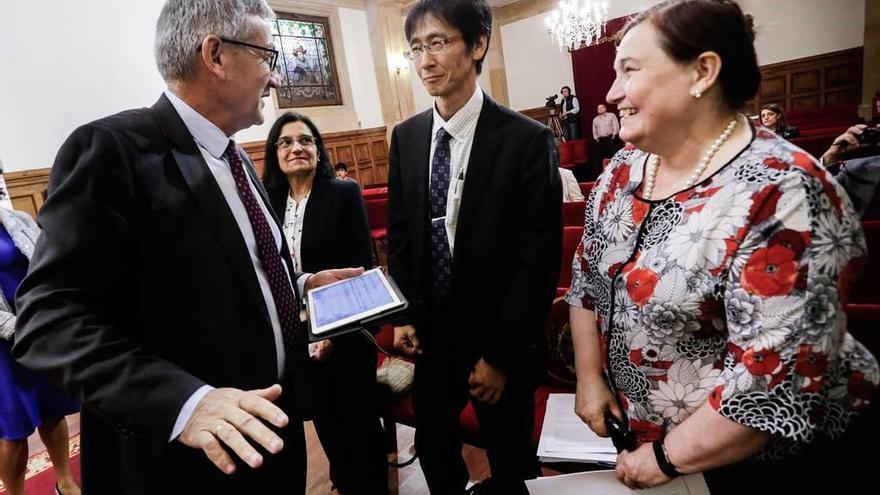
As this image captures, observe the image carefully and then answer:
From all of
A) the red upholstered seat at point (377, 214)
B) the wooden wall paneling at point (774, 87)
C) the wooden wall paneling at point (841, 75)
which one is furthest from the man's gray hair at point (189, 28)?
the wooden wall paneling at point (841, 75)

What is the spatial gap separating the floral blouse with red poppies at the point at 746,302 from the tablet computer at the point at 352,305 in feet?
1.61

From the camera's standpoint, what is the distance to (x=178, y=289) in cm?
94

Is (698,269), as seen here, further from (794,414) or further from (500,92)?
(500,92)

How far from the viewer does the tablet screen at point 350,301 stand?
98 cm

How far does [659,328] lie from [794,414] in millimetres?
238

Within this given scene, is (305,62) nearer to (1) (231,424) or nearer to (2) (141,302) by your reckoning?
(2) (141,302)

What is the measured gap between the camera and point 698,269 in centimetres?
84

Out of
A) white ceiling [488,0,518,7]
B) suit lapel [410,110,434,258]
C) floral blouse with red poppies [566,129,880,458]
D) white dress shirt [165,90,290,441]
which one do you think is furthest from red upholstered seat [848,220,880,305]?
white ceiling [488,0,518,7]

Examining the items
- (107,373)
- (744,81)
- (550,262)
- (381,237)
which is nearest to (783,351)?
(744,81)

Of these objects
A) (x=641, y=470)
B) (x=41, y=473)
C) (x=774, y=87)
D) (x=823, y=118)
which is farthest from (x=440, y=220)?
(x=774, y=87)

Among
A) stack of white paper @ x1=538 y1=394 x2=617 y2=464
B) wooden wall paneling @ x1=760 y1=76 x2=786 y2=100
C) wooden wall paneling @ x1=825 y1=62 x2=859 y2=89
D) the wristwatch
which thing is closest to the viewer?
the wristwatch

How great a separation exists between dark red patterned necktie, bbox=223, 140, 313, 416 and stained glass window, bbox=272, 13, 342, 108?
7559 mm

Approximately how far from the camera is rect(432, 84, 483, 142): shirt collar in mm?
1440

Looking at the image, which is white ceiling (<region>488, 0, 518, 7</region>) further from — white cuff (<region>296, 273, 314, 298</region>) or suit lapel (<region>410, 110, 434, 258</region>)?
white cuff (<region>296, 273, 314, 298</region>)
